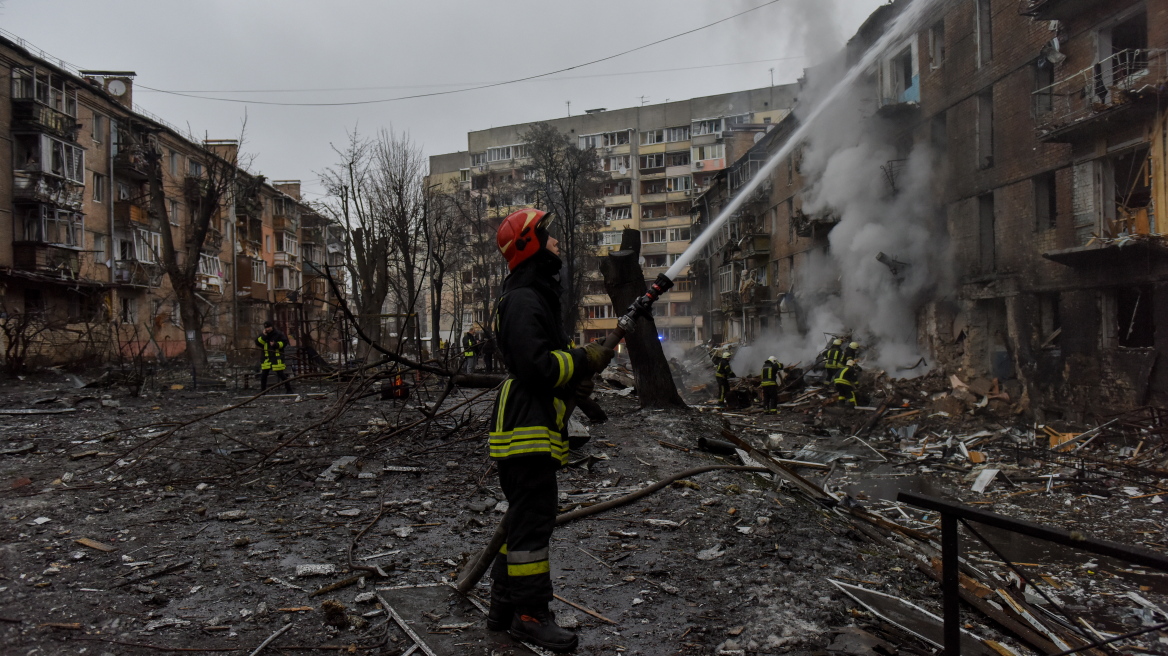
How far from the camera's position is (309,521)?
5473 millimetres

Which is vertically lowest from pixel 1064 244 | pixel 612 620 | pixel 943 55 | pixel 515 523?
pixel 612 620

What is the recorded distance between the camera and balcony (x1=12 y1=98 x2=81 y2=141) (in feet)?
85.6

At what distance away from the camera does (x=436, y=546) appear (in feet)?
15.8

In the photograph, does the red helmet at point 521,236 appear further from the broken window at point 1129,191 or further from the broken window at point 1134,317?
the broken window at point 1134,317

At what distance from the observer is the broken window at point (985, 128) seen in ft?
59.4

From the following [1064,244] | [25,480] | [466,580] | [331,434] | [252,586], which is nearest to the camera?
[466,580]

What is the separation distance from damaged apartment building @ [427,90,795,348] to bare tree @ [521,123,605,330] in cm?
2314

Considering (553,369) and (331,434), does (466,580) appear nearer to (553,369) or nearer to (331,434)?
(553,369)

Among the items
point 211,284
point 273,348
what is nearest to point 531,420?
point 273,348

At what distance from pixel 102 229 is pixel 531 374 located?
36.6 metres

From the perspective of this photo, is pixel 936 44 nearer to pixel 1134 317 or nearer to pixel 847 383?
pixel 1134 317

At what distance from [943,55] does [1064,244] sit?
786 centimetres

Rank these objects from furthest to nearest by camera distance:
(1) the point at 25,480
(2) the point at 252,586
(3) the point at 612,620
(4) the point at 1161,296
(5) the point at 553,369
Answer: (4) the point at 1161,296 → (1) the point at 25,480 → (2) the point at 252,586 → (3) the point at 612,620 → (5) the point at 553,369

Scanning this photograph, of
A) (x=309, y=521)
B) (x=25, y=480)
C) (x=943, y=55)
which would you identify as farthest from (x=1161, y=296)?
(x=25, y=480)
